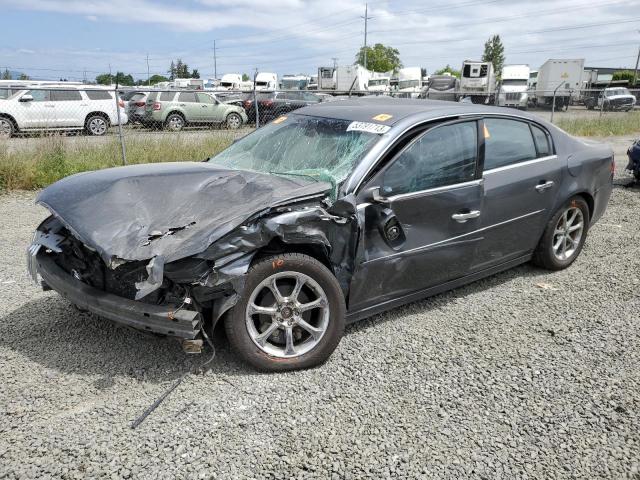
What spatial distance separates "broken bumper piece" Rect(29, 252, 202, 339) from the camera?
8.98 ft

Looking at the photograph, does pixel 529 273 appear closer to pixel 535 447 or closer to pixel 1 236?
pixel 535 447

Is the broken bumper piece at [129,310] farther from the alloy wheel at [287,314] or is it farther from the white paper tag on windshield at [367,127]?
the white paper tag on windshield at [367,127]

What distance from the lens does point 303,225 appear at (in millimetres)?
2990

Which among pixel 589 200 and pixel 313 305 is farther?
pixel 589 200

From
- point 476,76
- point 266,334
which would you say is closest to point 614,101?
point 476,76

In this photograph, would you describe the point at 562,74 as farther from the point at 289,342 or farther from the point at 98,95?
the point at 289,342

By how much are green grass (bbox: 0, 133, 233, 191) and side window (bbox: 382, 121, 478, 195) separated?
267 inches

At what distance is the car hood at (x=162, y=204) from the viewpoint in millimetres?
2762

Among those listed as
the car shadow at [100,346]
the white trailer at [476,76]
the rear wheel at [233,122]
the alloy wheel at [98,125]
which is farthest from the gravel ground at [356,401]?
the white trailer at [476,76]

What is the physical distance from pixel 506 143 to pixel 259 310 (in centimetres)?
254

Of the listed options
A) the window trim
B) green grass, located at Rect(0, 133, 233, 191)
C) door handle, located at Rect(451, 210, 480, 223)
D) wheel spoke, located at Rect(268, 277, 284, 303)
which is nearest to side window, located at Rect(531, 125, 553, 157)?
the window trim

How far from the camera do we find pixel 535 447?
2564 mm

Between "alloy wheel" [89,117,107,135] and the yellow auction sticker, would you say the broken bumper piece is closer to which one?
the yellow auction sticker

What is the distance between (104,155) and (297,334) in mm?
7377
